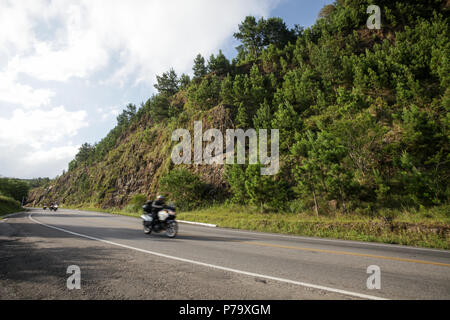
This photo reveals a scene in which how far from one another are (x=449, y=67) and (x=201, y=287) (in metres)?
30.3

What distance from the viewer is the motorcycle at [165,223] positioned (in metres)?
8.76

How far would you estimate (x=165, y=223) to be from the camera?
8.98 meters

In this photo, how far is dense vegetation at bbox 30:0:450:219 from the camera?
46.8 ft

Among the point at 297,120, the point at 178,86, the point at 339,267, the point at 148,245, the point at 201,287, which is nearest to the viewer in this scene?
the point at 201,287

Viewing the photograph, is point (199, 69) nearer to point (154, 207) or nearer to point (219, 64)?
point (219, 64)

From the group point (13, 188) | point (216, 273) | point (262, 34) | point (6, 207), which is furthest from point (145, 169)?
point (13, 188)

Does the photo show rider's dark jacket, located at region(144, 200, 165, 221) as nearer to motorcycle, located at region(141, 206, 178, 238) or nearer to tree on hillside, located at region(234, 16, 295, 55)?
motorcycle, located at region(141, 206, 178, 238)

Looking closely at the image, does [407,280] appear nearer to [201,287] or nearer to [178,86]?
[201,287]

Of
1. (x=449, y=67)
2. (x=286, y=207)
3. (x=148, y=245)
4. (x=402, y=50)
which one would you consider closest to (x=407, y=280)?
(x=148, y=245)

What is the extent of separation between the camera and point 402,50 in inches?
984

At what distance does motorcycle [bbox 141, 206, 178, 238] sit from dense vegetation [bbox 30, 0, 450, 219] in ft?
32.0

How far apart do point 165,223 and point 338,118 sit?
24002 mm

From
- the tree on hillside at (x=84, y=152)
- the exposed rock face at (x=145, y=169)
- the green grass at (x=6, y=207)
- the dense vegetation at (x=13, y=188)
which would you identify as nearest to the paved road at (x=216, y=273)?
the exposed rock face at (x=145, y=169)
